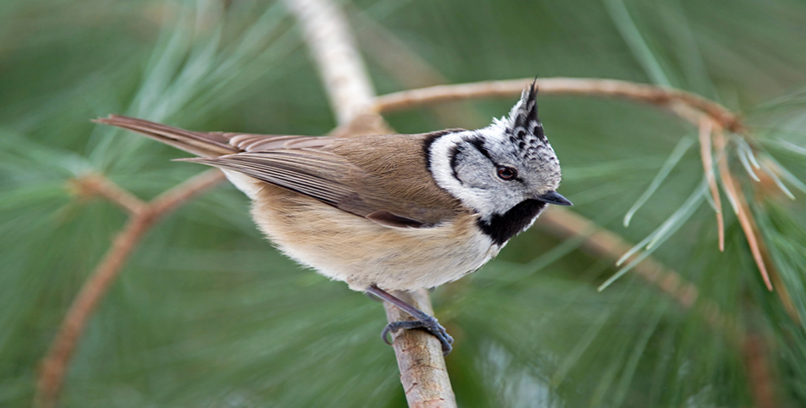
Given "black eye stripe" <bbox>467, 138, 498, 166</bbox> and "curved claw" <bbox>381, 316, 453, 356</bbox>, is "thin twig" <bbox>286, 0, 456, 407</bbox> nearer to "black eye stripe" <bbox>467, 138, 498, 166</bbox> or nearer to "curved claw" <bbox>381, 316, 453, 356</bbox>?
"curved claw" <bbox>381, 316, 453, 356</bbox>

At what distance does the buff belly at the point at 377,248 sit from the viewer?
1.82 metres

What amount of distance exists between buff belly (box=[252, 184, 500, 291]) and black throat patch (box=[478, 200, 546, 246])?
0.11ft

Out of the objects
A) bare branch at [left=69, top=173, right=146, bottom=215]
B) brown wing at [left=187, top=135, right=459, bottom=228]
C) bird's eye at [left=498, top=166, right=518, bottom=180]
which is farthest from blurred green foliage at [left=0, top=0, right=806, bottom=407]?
brown wing at [left=187, top=135, right=459, bottom=228]

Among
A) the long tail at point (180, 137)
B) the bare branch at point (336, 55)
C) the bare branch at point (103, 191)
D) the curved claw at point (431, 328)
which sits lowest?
the curved claw at point (431, 328)

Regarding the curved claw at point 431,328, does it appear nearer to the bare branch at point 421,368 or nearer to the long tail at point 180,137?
the bare branch at point 421,368

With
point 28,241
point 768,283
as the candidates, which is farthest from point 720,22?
point 28,241

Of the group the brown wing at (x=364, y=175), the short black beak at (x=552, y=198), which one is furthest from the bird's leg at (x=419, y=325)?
the short black beak at (x=552, y=198)

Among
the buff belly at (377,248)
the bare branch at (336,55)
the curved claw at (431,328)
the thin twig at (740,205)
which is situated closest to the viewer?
the thin twig at (740,205)

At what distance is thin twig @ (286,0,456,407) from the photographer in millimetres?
1411

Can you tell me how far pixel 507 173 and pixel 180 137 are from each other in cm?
104

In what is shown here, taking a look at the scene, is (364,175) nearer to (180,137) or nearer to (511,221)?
(511,221)

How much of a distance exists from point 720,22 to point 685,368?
1.85m

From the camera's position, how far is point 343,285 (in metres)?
2.28

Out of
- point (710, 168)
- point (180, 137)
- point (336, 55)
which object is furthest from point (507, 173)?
point (180, 137)
